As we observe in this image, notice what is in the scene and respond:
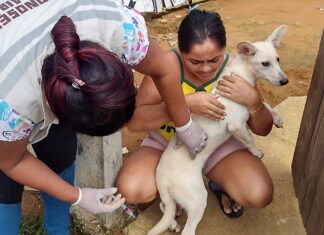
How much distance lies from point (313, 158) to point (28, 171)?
4.62 ft

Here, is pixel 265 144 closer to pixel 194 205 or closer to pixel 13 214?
pixel 194 205

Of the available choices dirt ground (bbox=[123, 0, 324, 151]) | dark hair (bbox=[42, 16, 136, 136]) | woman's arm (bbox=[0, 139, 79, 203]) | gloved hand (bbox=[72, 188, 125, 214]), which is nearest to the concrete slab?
gloved hand (bbox=[72, 188, 125, 214])

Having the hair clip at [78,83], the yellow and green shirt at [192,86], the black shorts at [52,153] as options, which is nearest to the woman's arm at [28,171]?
the black shorts at [52,153]

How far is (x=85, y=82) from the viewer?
1.22 metres

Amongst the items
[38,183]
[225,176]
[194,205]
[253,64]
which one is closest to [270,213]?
[225,176]

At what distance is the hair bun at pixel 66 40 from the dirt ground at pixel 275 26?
2558 mm

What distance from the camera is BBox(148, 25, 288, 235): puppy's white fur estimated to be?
2184 millimetres

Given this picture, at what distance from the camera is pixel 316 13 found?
17.4 feet

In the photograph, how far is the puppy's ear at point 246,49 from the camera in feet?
7.38

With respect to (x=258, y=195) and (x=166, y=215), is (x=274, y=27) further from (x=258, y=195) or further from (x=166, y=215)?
(x=166, y=215)

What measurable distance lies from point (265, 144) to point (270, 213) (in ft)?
1.74

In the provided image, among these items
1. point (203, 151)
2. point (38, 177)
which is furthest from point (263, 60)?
point (38, 177)

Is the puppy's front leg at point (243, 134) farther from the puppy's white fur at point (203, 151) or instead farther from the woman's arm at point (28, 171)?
the woman's arm at point (28, 171)

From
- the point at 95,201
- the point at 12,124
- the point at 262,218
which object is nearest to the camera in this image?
the point at 12,124
